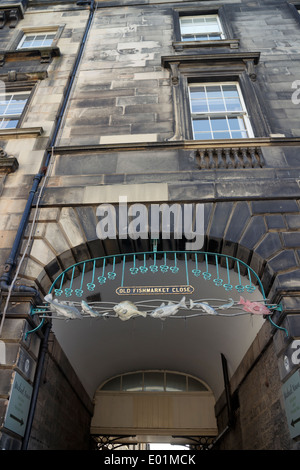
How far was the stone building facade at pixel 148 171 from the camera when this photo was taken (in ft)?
16.6

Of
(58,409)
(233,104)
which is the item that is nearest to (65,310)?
(58,409)

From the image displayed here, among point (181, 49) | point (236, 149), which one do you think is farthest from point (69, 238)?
point (181, 49)

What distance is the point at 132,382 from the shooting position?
1059 centimetres

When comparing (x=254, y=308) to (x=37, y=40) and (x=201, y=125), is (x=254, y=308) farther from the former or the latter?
(x=37, y=40)

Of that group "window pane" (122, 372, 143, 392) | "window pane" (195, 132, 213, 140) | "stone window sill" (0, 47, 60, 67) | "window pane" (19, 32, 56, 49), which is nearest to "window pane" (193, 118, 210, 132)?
"window pane" (195, 132, 213, 140)

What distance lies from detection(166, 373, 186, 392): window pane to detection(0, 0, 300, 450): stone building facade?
1.47 feet

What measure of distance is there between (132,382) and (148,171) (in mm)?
7136

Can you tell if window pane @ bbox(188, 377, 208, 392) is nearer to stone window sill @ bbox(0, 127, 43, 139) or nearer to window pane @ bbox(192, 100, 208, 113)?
window pane @ bbox(192, 100, 208, 113)

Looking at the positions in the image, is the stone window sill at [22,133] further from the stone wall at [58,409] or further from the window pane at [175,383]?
the window pane at [175,383]

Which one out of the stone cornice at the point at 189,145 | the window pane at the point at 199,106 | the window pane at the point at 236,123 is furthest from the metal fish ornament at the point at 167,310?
the window pane at the point at 199,106

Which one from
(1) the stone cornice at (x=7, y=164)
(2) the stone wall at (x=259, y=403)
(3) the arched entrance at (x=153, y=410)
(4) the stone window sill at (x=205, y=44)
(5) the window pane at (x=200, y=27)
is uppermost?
(5) the window pane at (x=200, y=27)

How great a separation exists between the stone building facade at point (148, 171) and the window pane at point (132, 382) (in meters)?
0.52

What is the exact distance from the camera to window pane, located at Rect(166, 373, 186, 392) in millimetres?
10492
